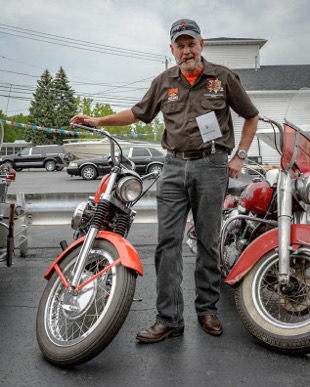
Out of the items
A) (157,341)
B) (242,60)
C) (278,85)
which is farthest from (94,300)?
(242,60)

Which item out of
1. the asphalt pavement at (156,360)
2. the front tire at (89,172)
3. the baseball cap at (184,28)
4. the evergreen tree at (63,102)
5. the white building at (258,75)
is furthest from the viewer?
the evergreen tree at (63,102)

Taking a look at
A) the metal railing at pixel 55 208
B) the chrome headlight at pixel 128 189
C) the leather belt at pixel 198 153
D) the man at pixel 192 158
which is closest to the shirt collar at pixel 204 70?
the man at pixel 192 158

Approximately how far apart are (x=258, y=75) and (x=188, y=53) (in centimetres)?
2649

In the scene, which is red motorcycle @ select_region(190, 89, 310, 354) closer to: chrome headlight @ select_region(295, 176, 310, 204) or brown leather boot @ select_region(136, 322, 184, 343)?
chrome headlight @ select_region(295, 176, 310, 204)

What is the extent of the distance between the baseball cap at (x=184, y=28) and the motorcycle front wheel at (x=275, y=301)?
1540 mm

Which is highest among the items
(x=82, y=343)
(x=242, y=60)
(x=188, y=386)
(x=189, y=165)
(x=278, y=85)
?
(x=242, y=60)

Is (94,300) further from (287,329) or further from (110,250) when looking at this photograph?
(287,329)

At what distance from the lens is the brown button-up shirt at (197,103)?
3.20 meters

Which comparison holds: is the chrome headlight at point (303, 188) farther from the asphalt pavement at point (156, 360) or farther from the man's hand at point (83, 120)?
the man's hand at point (83, 120)

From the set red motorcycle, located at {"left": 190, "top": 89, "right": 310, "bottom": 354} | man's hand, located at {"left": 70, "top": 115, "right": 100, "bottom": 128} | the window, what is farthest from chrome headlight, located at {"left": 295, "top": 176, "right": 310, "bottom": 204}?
the window

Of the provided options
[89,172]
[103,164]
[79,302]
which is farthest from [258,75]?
[79,302]

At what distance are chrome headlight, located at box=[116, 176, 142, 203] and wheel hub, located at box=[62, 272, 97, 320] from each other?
1.94 feet

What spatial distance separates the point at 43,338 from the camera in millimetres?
2900

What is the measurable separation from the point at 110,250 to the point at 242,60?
3050 centimetres
